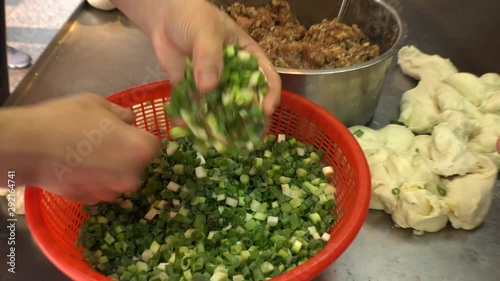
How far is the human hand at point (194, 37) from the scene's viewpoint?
0.78 meters

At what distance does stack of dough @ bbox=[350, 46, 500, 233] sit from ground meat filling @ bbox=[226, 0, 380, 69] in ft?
0.56

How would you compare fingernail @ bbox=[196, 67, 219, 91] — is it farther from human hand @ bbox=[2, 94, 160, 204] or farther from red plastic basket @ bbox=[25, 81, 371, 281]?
red plastic basket @ bbox=[25, 81, 371, 281]

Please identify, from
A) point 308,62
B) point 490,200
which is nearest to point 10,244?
point 308,62

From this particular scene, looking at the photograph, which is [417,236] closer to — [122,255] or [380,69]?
[380,69]

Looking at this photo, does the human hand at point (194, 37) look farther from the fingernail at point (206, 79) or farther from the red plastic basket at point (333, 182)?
the red plastic basket at point (333, 182)

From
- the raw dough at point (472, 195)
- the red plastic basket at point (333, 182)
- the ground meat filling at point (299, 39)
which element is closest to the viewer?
the red plastic basket at point (333, 182)

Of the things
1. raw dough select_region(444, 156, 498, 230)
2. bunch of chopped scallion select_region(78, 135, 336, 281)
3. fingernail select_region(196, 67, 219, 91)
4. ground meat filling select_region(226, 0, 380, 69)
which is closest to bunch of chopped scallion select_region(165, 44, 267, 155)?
fingernail select_region(196, 67, 219, 91)

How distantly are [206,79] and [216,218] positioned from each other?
0.30 meters

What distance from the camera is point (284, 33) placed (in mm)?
1253

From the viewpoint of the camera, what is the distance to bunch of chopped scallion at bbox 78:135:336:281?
2.81 feet

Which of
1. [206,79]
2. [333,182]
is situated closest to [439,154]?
[333,182]

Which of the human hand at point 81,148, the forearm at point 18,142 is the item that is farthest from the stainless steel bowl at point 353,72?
the forearm at point 18,142

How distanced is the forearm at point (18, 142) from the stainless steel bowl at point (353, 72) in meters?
0.53

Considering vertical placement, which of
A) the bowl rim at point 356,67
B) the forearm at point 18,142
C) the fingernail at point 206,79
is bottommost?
the bowl rim at point 356,67
